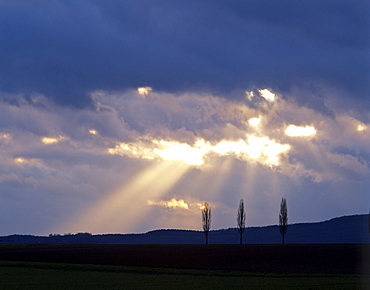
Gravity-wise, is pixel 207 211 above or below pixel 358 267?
above

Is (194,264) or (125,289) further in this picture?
(194,264)

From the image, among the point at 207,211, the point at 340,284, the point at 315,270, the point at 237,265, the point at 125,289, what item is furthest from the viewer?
the point at 207,211

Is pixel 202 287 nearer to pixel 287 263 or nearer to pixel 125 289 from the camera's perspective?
pixel 125 289

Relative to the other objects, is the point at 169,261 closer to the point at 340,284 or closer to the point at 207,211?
the point at 340,284

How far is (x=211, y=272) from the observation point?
247ft

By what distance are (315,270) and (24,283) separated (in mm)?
39628

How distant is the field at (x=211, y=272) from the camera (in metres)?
53.5

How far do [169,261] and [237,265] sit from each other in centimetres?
1441

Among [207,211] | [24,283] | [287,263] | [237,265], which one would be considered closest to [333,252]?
[287,263]

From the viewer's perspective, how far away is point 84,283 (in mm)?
55500

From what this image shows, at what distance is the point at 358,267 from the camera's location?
82.8 meters

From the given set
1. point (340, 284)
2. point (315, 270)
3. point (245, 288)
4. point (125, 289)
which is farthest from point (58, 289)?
point (315, 270)

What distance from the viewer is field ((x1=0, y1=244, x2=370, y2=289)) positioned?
5353cm

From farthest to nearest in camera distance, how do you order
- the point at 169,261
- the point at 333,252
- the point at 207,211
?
the point at 207,211, the point at 333,252, the point at 169,261
